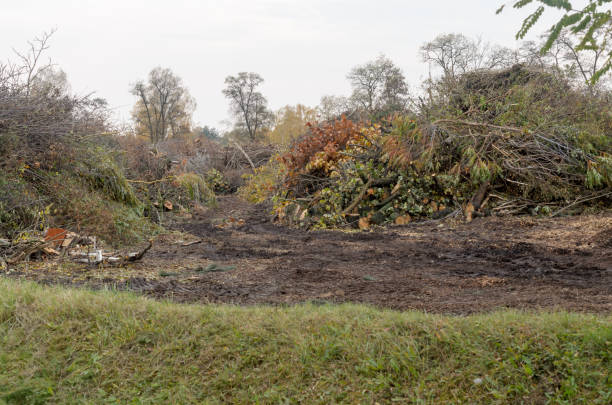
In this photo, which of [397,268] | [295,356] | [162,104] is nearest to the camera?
[295,356]

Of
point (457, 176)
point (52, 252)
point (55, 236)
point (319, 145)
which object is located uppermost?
point (319, 145)

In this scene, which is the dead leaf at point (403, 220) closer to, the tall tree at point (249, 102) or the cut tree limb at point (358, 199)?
the cut tree limb at point (358, 199)

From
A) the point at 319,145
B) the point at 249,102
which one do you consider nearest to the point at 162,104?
the point at 249,102

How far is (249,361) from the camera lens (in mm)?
3475

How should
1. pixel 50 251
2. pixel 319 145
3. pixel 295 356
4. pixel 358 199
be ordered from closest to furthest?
pixel 295 356 < pixel 50 251 < pixel 358 199 < pixel 319 145

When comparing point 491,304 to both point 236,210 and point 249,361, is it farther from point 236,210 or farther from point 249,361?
point 236,210

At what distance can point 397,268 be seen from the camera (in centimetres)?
630

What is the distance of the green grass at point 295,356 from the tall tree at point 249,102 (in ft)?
106

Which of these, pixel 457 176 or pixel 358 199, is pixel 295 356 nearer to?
pixel 358 199

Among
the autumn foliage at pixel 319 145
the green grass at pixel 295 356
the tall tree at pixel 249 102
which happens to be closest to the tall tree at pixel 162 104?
the tall tree at pixel 249 102

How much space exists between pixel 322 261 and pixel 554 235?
12.8ft

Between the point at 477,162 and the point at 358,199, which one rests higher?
the point at 477,162

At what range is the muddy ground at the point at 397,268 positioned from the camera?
4.70 metres

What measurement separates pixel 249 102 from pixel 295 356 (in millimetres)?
33825
